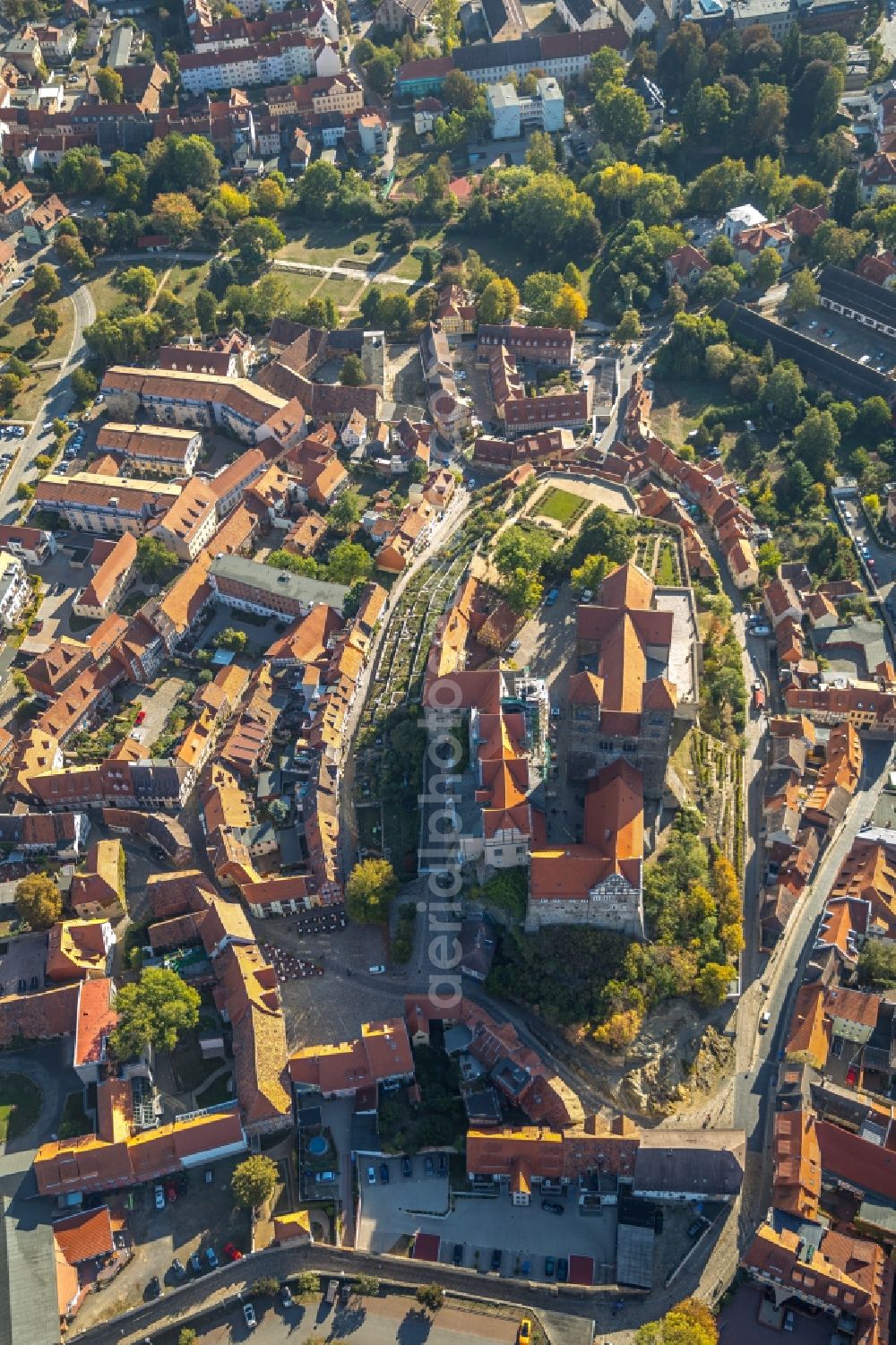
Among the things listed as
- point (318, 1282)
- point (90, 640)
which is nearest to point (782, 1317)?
point (318, 1282)

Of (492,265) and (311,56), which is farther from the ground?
(311,56)

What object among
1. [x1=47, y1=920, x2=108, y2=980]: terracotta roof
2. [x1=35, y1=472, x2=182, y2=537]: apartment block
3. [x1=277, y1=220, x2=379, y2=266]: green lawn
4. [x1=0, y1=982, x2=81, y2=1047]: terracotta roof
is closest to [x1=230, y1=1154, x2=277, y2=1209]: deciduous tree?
[x1=0, y1=982, x2=81, y2=1047]: terracotta roof

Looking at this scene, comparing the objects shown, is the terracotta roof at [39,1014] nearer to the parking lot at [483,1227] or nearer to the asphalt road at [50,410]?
the parking lot at [483,1227]

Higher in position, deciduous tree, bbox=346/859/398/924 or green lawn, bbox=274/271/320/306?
green lawn, bbox=274/271/320/306

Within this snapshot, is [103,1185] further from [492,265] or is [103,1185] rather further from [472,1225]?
[492,265]

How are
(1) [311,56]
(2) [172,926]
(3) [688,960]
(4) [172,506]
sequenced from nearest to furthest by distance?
(3) [688,960]
(2) [172,926]
(4) [172,506]
(1) [311,56]

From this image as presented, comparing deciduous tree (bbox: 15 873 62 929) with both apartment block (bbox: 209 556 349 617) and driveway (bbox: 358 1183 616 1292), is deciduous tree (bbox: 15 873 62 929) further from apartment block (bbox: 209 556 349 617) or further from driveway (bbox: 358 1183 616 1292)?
apartment block (bbox: 209 556 349 617)
